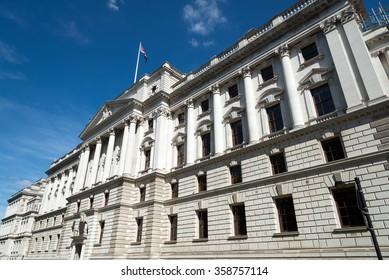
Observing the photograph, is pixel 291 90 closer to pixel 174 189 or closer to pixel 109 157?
pixel 174 189

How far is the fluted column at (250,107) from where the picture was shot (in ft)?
68.5

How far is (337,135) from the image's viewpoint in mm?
16312

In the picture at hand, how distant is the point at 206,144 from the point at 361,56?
49.7 feet

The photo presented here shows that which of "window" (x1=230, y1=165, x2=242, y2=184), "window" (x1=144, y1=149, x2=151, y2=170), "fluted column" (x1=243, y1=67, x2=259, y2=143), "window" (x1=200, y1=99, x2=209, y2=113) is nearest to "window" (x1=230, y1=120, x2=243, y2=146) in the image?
"fluted column" (x1=243, y1=67, x2=259, y2=143)

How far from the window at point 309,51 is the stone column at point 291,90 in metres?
1.30

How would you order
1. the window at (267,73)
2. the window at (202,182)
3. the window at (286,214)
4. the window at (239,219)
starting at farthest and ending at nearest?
the window at (202,182) < the window at (267,73) < the window at (239,219) < the window at (286,214)

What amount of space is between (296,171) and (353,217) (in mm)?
4287

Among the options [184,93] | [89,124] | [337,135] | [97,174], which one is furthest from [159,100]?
[337,135]

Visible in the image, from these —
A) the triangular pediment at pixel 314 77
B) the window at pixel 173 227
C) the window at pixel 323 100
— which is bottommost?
the window at pixel 173 227

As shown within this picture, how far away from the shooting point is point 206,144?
25.7 metres

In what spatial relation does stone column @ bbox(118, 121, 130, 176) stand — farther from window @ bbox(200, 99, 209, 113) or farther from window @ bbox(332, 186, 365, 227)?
window @ bbox(332, 186, 365, 227)

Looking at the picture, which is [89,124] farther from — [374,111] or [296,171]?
[374,111]

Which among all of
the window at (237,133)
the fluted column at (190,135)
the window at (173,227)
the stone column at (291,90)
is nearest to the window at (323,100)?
the stone column at (291,90)

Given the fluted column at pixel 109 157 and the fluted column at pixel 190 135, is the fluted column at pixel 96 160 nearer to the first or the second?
the fluted column at pixel 109 157
